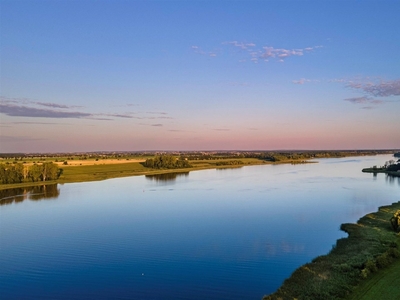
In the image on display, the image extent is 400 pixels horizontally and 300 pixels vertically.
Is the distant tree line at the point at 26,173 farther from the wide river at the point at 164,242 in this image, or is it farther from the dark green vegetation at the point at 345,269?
the dark green vegetation at the point at 345,269

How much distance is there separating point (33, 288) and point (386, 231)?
2048 cm

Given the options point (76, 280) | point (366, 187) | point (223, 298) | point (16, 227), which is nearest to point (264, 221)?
point (223, 298)

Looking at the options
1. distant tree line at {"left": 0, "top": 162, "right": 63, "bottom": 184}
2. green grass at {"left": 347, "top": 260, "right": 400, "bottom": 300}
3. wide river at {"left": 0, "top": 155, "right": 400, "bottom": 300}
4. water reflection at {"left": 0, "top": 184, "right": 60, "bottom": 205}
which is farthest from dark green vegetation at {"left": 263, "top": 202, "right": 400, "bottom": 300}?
distant tree line at {"left": 0, "top": 162, "right": 63, "bottom": 184}

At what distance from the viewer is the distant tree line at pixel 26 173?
168 ft

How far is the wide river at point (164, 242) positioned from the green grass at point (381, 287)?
3348 mm

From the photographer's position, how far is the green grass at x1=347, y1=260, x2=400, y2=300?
39.0ft

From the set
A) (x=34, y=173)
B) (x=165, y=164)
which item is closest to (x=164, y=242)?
(x=34, y=173)

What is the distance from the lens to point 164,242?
20.2 meters

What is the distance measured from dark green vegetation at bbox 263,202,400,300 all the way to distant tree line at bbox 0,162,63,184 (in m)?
49.5

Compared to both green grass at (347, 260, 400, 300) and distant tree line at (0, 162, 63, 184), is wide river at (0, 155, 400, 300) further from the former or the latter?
distant tree line at (0, 162, 63, 184)

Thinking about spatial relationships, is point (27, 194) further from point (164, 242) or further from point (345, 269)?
point (345, 269)

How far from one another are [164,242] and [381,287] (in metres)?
11.9

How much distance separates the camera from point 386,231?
837 inches

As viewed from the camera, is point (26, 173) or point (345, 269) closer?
point (345, 269)
